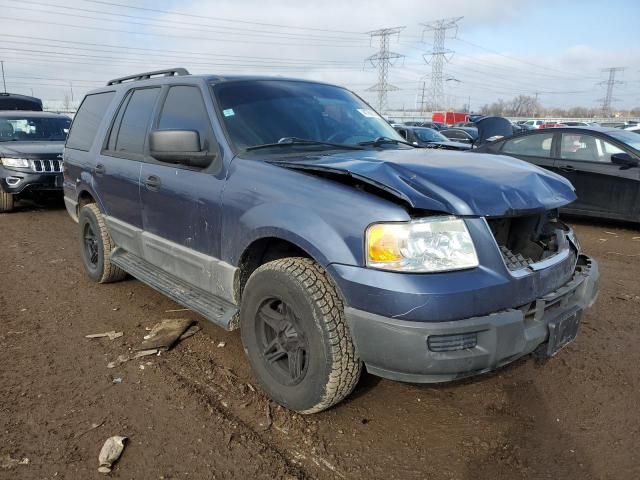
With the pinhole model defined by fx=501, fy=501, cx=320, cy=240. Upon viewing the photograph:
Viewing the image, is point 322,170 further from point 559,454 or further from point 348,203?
point 559,454

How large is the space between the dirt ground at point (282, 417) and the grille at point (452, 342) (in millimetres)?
619

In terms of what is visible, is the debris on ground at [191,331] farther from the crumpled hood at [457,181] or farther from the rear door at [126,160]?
the crumpled hood at [457,181]

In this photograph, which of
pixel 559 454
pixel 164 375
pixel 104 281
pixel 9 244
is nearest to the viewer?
pixel 559 454

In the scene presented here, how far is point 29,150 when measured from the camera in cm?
860

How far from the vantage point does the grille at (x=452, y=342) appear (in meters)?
2.21

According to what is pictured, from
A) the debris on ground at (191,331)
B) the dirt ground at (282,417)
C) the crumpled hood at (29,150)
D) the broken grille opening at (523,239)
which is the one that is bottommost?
the debris on ground at (191,331)

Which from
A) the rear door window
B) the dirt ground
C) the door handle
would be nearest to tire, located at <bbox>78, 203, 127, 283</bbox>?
the dirt ground

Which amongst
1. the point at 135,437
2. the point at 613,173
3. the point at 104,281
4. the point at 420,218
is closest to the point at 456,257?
the point at 420,218

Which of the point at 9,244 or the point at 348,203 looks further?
the point at 9,244

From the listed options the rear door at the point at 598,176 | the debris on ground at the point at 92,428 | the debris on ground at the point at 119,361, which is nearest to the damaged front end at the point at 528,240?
the debris on ground at the point at 92,428

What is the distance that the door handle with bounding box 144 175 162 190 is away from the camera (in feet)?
11.8

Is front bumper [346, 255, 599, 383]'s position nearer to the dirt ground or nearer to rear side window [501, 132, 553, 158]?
the dirt ground

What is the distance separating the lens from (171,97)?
3.75 metres

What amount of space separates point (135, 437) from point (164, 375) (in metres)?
0.66
